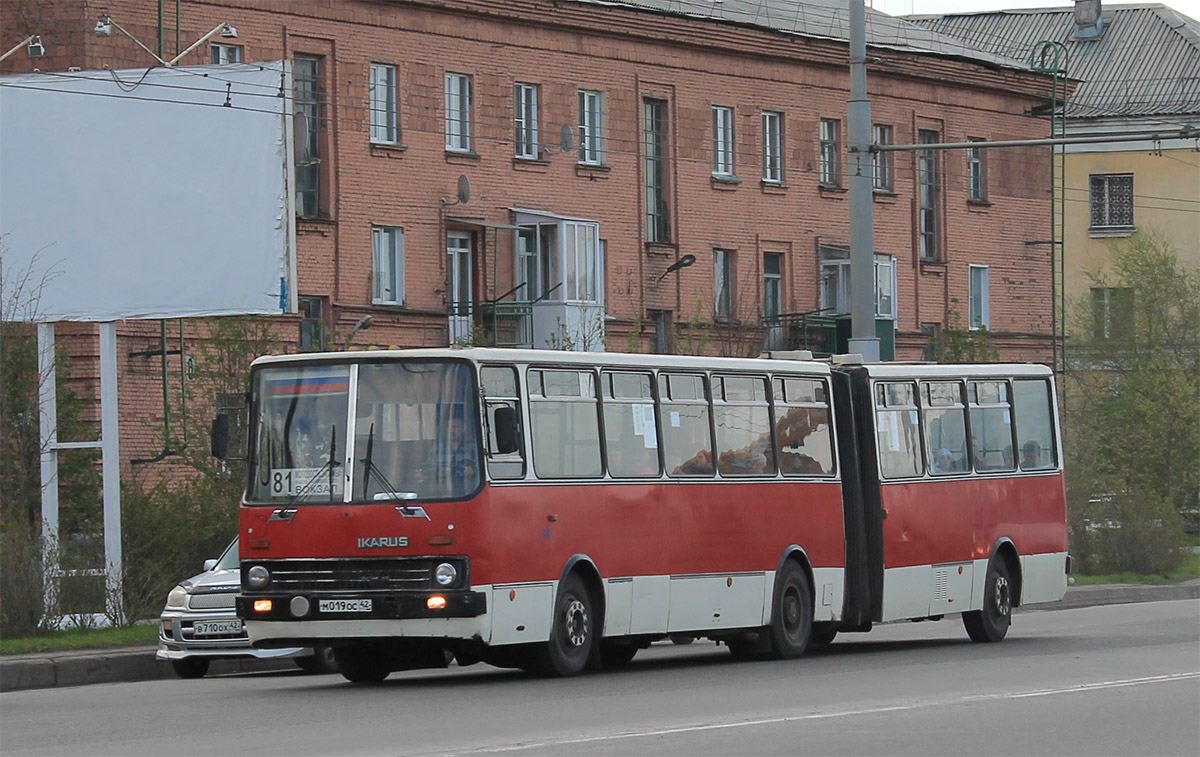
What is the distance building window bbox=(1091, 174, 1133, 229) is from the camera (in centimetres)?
6919

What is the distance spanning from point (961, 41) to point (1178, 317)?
31.7 ft

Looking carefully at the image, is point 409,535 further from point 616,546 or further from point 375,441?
point 616,546

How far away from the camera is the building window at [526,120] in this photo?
43.6 meters

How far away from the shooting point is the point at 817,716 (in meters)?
13.5

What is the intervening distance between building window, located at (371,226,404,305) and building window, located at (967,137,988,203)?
760 inches

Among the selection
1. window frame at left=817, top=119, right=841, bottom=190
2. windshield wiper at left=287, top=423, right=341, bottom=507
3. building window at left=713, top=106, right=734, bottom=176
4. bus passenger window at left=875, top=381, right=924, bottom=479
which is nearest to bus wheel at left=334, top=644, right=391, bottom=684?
windshield wiper at left=287, top=423, right=341, bottom=507

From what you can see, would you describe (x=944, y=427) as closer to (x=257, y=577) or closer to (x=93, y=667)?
(x=257, y=577)

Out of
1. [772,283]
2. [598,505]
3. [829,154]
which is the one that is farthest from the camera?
[829,154]

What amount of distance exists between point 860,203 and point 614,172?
62.2ft

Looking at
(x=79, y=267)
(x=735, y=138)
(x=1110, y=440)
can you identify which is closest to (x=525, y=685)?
(x=79, y=267)

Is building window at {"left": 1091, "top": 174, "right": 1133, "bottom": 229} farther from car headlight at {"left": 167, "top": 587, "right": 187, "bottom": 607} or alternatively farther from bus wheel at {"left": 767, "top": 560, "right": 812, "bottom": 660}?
car headlight at {"left": 167, "top": 587, "right": 187, "bottom": 607}

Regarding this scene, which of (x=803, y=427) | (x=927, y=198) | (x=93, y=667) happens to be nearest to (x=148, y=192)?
(x=93, y=667)

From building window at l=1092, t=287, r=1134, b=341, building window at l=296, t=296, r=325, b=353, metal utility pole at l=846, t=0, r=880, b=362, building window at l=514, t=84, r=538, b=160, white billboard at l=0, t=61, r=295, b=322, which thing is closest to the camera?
white billboard at l=0, t=61, r=295, b=322

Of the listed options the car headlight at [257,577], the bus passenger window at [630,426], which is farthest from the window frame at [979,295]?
the car headlight at [257,577]
